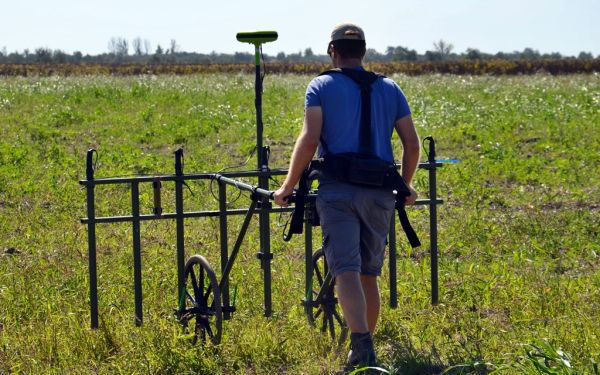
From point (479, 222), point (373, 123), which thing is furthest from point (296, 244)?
point (373, 123)

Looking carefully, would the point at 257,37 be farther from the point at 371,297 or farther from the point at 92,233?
the point at 371,297

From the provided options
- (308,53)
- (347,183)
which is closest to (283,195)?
(347,183)

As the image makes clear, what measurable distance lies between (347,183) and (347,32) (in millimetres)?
795

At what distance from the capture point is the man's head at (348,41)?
525 centimetres

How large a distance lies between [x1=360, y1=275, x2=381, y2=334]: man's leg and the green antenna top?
5.48 ft

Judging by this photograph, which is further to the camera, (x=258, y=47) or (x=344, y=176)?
(x=258, y=47)

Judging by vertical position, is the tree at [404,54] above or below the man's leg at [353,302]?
above

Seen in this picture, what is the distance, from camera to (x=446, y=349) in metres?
5.93

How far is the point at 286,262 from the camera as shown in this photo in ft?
30.6

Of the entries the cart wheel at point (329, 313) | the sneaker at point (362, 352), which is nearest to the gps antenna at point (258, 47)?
the cart wheel at point (329, 313)

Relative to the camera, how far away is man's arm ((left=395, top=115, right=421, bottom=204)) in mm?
5422

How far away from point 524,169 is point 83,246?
758 cm

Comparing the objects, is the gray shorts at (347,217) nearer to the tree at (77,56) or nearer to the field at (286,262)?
the field at (286,262)

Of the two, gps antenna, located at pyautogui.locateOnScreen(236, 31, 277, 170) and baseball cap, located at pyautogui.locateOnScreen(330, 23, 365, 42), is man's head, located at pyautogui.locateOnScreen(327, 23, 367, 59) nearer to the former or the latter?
baseball cap, located at pyautogui.locateOnScreen(330, 23, 365, 42)
